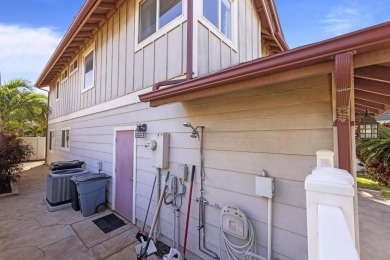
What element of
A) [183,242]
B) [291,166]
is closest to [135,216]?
[183,242]

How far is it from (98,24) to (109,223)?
5680 mm

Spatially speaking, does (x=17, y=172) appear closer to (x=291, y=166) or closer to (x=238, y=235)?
(x=238, y=235)

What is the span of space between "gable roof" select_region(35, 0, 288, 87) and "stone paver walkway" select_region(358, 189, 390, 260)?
532cm

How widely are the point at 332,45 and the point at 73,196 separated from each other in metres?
5.97

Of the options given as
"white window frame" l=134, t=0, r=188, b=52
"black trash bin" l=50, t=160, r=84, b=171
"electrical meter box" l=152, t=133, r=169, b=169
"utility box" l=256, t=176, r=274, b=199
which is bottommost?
"black trash bin" l=50, t=160, r=84, b=171

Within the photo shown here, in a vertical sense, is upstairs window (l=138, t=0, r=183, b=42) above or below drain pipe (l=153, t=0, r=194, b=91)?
above

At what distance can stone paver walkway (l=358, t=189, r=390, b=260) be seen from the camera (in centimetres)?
321

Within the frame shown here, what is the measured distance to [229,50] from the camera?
4121mm

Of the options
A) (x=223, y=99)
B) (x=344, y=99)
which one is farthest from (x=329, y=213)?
(x=223, y=99)

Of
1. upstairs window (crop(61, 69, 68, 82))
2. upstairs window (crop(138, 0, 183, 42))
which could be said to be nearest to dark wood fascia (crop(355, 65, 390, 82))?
upstairs window (crop(138, 0, 183, 42))

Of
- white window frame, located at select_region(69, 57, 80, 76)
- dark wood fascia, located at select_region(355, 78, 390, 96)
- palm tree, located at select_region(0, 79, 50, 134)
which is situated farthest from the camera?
palm tree, located at select_region(0, 79, 50, 134)

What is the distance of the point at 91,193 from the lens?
4730mm

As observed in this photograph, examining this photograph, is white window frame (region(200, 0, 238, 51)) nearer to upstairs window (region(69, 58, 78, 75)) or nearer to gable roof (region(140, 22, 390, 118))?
gable roof (region(140, 22, 390, 118))

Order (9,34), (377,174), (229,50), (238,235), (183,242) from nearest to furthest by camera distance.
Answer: (238,235) < (183,242) < (229,50) < (377,174) < (9,34)
